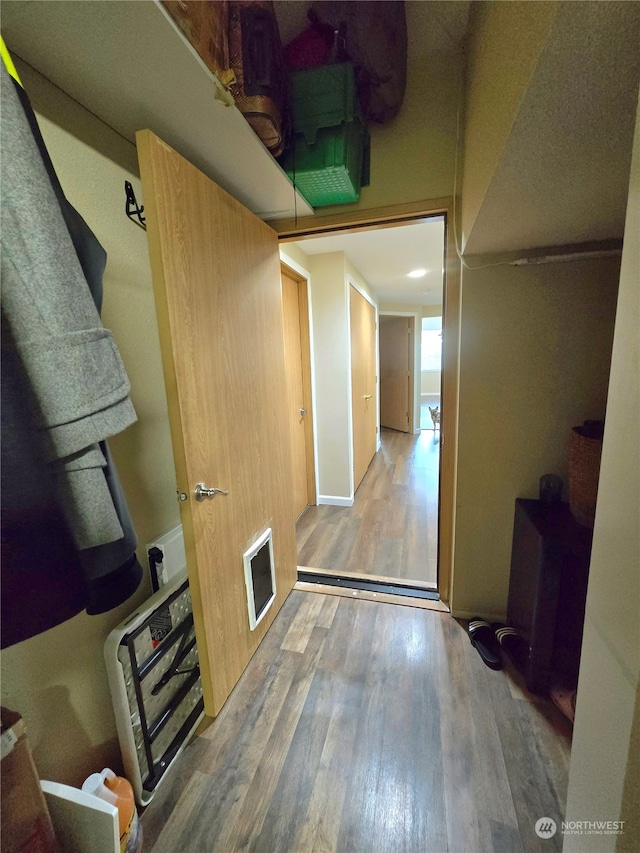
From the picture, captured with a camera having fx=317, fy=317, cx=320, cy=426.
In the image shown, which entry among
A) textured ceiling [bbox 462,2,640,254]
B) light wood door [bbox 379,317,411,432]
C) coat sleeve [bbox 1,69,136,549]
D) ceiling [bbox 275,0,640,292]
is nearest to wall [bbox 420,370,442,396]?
light wood door [bbox 379,317,411,432]

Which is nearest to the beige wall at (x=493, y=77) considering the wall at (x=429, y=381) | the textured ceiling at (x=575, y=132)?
the textured ceiling at (x=575, y=132)

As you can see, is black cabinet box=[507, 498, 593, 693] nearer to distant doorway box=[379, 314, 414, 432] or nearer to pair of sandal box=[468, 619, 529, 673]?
pair of sandal box=[468, 619, 529, 673]

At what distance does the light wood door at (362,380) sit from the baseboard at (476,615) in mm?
1718

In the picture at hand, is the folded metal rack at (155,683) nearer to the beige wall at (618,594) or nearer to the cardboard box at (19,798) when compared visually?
the cardboard box at (19,798)

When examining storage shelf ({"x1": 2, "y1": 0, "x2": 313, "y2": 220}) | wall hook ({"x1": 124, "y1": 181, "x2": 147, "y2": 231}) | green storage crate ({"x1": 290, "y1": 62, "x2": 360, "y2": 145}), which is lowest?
wall hook ({"x1": 124, "y1": 181, "x2": 147, "y2": 231})

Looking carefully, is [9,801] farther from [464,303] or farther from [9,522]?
[464,303]

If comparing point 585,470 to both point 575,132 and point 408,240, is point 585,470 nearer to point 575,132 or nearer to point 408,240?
point 575,132

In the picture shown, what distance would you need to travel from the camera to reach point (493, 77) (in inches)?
29.9

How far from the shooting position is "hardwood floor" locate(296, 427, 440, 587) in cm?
218

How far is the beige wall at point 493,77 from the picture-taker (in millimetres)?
528

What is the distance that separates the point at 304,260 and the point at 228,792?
314 cm

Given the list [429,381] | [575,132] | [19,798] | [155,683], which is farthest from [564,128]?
[429,381]

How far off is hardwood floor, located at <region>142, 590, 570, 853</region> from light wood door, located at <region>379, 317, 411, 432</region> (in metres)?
4.63

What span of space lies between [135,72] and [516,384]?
1.65 m
